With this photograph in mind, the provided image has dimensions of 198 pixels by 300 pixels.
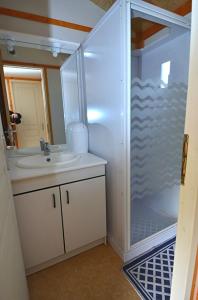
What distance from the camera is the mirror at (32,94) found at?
141 centimetres

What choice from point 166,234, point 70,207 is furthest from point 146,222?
point 70,207

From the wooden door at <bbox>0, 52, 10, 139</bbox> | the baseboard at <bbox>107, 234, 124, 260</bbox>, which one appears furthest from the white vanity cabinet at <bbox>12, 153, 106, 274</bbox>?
the wooden door at <bbox>0, 52, 10, 139</bbox>

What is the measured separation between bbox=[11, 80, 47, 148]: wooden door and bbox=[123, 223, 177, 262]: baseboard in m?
1.26

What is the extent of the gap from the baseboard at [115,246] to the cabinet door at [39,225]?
18.2 inches

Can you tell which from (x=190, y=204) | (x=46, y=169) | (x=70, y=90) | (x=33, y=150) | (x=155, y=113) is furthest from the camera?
(x=70, y=90)

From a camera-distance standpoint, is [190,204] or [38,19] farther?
[38,19]

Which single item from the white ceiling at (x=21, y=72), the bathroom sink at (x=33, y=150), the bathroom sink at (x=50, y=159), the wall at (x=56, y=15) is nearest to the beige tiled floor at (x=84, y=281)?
the bathroom sink at (x=50, y=159)

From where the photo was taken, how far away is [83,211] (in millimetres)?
1342

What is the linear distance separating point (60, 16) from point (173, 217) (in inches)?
86.1

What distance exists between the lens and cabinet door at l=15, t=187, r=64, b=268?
3.71ft

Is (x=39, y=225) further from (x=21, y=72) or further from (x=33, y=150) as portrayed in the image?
(x=21, y=72)

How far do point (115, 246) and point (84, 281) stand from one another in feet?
1.21

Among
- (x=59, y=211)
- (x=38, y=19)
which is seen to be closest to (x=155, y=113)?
(x=59, y=211)

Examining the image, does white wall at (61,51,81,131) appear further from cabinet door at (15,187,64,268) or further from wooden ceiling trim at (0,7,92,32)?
cabinet door at (15,187,64,268)
